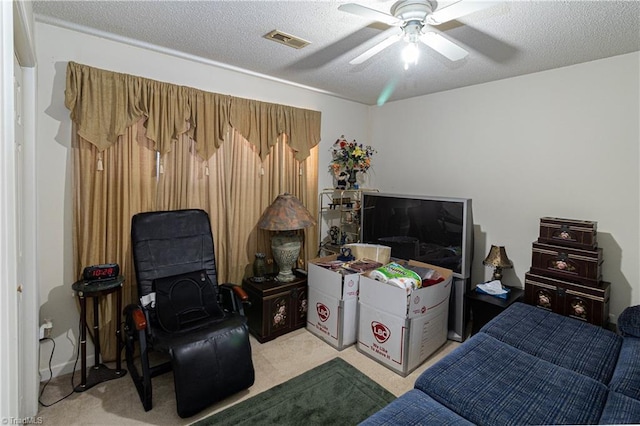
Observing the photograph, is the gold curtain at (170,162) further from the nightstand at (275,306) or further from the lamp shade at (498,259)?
the lamp shade at (498,259)

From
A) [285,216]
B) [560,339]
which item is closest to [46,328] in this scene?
[285,216]

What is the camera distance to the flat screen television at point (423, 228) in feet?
10.00

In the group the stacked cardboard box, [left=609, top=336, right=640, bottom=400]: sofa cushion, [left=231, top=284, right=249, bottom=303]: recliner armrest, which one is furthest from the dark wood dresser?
[left=231, top=284, right=249, bottom=303]: recliner armrest

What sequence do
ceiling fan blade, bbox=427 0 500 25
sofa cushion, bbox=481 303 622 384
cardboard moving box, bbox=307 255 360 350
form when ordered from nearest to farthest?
ceiling fan blade, bbox=427 0 500 25, sofa cushion, bbox=481 303 622 384, cardboard moving box, bbox=307 255 360 350

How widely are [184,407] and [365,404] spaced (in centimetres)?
118

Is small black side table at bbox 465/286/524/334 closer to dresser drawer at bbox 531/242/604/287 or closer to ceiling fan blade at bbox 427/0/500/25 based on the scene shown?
dresser drawer at bbox 531/242/604/287

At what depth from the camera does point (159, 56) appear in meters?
2.76

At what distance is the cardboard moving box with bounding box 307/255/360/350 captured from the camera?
297 cm

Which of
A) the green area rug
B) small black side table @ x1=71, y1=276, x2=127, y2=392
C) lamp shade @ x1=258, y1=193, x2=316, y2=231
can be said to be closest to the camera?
the green area rug

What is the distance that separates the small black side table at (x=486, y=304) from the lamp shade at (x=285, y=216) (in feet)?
5.48

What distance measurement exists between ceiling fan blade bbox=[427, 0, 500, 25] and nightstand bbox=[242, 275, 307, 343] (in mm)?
2441

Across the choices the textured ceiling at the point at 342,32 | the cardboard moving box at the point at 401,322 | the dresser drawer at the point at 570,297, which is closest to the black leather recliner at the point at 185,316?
the cardboard moving box at the point at 401,322

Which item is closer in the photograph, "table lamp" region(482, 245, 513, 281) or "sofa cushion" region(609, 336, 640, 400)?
"sofa cushion" region(609, 336, 640, 400)

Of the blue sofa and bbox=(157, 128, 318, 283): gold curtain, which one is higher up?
bbox=(157, 128, 318, 283): gold curtain
